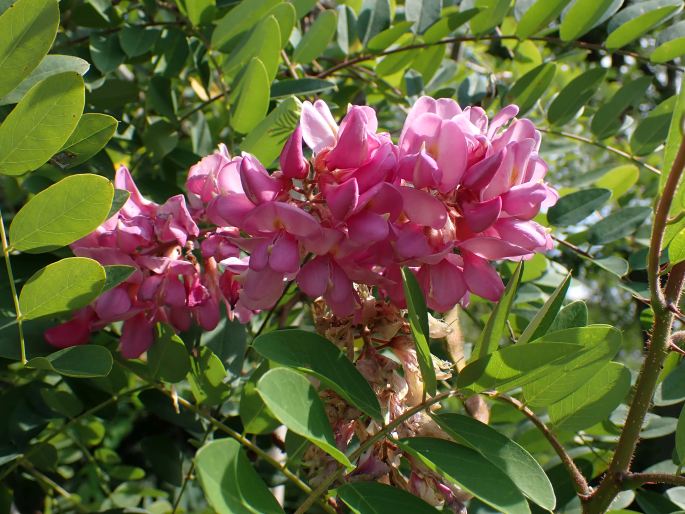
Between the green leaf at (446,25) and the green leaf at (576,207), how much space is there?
11.7 inches

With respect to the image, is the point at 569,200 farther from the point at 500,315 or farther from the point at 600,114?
the point at 500,315

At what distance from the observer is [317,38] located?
3.75 ft

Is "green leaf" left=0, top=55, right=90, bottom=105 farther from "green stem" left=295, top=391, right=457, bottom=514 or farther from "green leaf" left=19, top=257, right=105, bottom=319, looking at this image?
"green stem" left=295, top=391, right=457, bottom=514

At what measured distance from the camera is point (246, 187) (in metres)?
0.70

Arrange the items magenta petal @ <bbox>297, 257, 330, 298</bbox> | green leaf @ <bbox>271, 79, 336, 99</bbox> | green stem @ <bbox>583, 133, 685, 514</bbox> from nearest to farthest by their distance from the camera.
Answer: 1. green stem @ <bbox>583, 133, 685, 514</bbox>
2. magenta petal @ <bbox>297, 257, 330, 298</bbox>
3. green leaf @ <bbox>271, 79, 336, 99</bbox>

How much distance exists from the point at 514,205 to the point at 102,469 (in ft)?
3.30

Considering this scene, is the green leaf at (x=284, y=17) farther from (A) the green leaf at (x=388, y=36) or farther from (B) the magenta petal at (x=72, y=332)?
(B) the magenta petal at (x=72, y=332)

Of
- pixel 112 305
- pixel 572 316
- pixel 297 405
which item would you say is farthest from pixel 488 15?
pixel 297 405

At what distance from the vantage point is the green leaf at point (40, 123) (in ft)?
2.27

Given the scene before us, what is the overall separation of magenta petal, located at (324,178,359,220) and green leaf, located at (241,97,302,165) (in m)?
0.23

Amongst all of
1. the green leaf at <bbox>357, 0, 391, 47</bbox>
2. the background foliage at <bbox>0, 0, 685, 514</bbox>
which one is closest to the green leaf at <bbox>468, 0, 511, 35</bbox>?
the background foliage at <bbox>0, 0, 685, 514</bbox>

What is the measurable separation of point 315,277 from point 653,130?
694 millimetres

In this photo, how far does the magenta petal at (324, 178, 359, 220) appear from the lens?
66 centimetres

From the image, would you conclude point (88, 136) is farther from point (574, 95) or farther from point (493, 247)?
point (574, 95)
